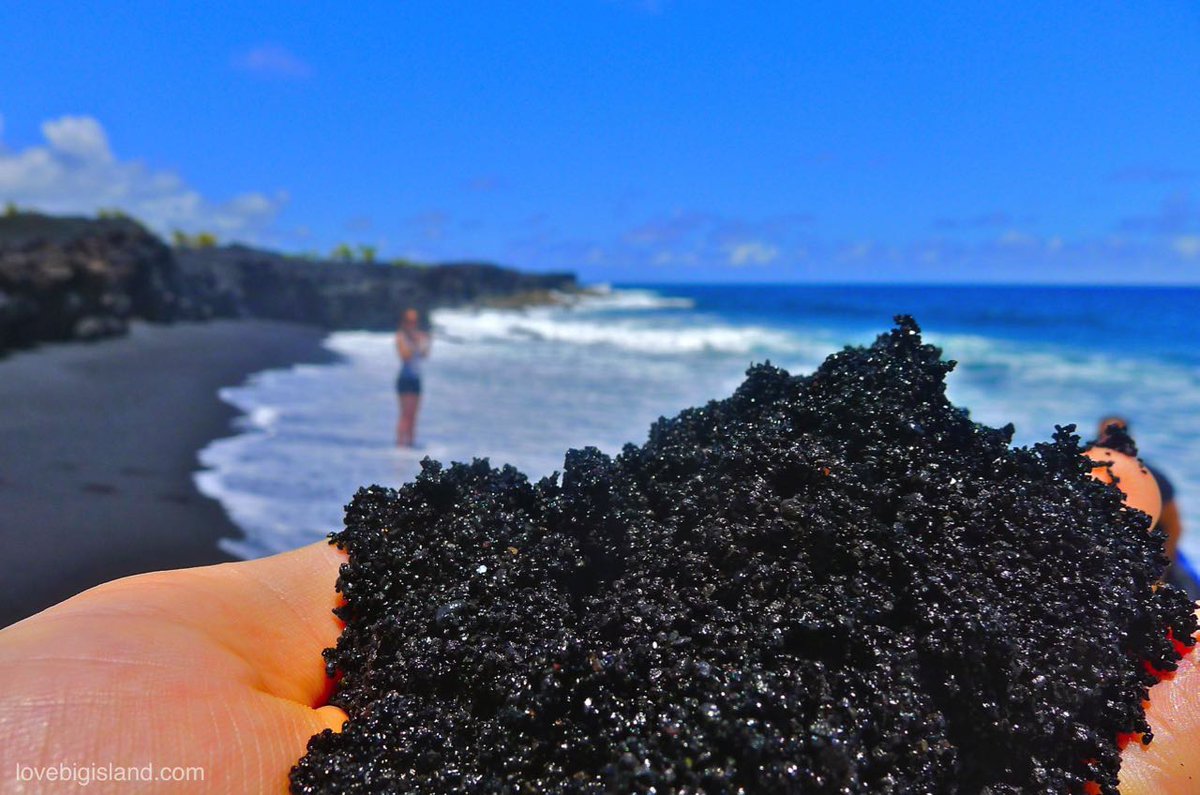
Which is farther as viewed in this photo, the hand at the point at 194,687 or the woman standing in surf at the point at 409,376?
the woman standing in surf at the point at 409,376

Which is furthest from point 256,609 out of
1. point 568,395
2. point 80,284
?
point 80,284

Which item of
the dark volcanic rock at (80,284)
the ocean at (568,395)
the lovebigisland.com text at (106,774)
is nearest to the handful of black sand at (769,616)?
the lovebigisland.com text at (106,774)

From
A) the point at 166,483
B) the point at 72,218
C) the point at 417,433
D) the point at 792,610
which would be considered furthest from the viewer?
the point at 72,218

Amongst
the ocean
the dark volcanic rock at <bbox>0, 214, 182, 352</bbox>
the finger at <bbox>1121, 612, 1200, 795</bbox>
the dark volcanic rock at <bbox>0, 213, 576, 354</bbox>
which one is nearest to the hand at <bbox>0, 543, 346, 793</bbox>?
the ocean

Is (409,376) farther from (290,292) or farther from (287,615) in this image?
(290,292)

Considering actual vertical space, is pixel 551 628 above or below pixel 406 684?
above

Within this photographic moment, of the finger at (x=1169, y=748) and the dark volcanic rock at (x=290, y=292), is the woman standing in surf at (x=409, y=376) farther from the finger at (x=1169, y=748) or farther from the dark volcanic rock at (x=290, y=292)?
the dark volcanic rock at (x=290, y=292)

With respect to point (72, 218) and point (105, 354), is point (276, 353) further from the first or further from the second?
point (72, 218)

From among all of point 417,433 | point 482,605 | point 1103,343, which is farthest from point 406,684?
point 1103,343
